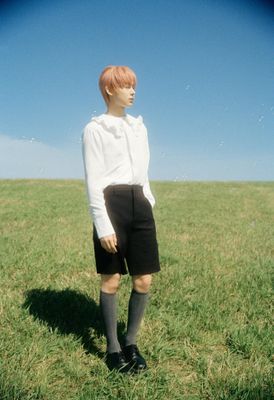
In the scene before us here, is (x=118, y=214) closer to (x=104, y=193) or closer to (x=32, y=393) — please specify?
(x=104, y=193)

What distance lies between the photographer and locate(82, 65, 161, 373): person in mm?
3469

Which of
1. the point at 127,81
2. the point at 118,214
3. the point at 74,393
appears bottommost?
the point at 74,393

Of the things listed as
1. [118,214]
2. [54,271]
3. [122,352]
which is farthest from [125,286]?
[118,214]

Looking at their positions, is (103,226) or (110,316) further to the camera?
(110,316)

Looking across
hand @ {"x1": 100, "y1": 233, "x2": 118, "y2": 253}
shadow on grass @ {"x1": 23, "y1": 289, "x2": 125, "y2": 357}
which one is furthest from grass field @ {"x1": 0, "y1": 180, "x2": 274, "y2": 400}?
hand @ {"x1": 100, "y1": 233, "x2": 118, "y2": 253}

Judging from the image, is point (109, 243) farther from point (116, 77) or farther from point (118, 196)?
point (116, 77)

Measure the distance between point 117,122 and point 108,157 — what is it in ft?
1.01

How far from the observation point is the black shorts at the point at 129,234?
3.57 meters

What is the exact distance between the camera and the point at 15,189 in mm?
24266

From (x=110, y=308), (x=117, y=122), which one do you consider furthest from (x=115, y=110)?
(x=110, y=308)

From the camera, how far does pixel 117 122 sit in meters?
3.56

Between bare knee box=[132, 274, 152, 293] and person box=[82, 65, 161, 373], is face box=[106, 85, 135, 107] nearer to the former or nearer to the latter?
person box=[82, 65, 161, 373]

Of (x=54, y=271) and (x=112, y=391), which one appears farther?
(x=54, y=271)

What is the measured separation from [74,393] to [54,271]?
314 cm
